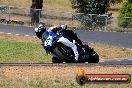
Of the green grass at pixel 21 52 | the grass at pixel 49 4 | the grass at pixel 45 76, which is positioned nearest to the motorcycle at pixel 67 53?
the grass at pixel 45 76

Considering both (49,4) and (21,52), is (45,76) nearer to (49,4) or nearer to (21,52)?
(21,52)

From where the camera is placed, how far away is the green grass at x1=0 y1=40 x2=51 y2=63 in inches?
804

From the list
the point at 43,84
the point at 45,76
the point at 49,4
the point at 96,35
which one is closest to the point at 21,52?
the point at 45,76

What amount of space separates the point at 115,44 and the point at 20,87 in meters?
17.2

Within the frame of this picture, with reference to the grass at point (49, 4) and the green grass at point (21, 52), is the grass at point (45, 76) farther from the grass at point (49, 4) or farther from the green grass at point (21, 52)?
the grass at point (49, 4)

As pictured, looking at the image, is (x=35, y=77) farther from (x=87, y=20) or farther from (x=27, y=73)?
(x=87, y=20)

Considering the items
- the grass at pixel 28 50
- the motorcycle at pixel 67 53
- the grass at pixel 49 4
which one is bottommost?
the grass at pixel 49 4

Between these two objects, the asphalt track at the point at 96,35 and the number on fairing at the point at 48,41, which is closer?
the number on fairing at the point at 48,41

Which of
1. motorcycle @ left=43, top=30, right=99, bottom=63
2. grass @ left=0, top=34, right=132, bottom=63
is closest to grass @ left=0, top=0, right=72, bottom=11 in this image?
grass @ left=0, top=34, right=132, bottom=63

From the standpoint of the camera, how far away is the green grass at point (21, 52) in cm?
2041

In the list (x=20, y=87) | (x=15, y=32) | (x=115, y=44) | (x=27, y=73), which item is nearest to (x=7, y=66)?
(x=27, y=73)

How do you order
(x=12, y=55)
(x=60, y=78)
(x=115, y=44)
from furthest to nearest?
Answer: (x=115, y=44) → (x=12, y=55) → (x=60, y=78)

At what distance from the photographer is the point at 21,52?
22719 mm

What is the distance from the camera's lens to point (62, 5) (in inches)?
2434
